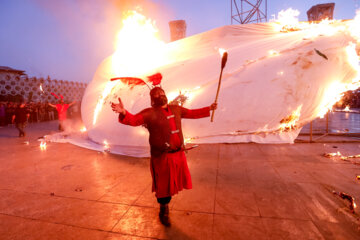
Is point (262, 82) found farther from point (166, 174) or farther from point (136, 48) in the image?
point (136, 48)

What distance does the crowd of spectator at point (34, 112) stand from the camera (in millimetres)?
14337

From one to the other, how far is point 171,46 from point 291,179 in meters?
5.23

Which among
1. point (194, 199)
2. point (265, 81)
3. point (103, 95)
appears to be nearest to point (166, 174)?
point (194, 199)

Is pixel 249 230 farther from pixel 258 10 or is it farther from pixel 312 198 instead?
pixel 258 10

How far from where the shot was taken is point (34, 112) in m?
17.0

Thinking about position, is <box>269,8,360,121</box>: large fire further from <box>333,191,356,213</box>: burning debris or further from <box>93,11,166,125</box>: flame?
<box>93,11,166,125</box>: flame

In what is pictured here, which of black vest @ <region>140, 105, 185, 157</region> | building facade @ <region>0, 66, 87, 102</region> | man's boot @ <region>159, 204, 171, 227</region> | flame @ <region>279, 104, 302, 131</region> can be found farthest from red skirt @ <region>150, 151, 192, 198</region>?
building facade @ <region>0, 66, 87, 102</region>

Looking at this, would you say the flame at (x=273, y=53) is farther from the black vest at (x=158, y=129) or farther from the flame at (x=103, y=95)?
the flame at (x=103, y=95)

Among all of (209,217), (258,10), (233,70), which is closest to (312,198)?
(209,217)

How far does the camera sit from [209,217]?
288cm

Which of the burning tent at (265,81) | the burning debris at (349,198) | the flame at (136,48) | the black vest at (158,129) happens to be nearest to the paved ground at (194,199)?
the burning debris at (349,198)

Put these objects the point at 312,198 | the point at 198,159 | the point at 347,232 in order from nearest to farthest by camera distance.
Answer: the point at 347,232, the point at 312,198, the point at 198,159

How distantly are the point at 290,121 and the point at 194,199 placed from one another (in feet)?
10.2

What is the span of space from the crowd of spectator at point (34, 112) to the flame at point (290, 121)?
1679 centimetres
